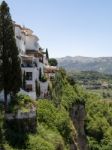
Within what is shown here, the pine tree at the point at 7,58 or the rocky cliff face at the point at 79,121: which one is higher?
the pine tree at the point at 7,58

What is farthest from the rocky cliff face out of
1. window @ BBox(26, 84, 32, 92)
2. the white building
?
window @ BBox(26, 84, 32, 92)

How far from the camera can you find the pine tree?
52.2 meters

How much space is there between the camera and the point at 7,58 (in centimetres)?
5247

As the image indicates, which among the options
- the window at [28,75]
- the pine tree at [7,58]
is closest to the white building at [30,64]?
the window at [28,75]

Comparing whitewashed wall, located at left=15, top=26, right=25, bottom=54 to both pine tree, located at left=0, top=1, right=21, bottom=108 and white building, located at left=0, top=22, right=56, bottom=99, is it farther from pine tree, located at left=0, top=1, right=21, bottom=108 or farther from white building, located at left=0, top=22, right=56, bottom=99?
pine tree, located at left=0, top=1, right=21, bottom=108

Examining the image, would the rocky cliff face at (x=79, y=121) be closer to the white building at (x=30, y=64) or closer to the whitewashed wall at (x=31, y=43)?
the white building at (x=30, y=64)

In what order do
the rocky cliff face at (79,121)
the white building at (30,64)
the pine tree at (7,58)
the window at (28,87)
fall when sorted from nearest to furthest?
the pine tree at (7,58), the window at (28,87), the white building at (30,64), the rocky cliff face at (79,121)

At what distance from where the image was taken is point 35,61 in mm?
73875

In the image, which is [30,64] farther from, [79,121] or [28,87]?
[79,121]

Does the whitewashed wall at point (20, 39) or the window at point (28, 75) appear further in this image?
the whitewashed wall at point (20, 39)

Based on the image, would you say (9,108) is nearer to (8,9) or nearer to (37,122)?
(37,122)

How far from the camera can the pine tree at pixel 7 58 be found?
52156 mm

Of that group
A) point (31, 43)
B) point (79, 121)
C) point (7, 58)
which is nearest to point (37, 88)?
point (79, 121)

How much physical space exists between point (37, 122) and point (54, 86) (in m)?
25.2
